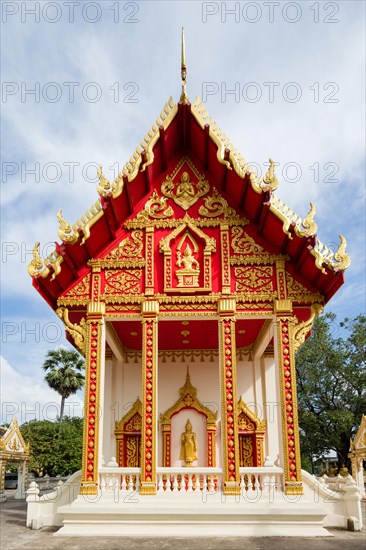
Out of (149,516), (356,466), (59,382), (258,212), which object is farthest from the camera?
(59,382)

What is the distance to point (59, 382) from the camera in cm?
3766

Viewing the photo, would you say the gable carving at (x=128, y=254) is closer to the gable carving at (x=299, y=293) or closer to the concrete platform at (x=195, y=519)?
the gable carving at (x=299, y=293)

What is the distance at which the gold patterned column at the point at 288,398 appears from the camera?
888 centimetres

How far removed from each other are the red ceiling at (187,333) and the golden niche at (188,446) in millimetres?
1941

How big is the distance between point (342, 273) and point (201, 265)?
2.67 meters

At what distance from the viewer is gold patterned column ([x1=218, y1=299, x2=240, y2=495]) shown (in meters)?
8.88

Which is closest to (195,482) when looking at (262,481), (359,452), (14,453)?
(262,481)

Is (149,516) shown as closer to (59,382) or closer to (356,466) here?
(356,466)

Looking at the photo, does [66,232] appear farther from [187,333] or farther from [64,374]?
[64,374]

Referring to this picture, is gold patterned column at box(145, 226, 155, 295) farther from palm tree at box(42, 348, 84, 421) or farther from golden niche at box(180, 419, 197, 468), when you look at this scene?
palm tree at box(42, 348, 84, 421)

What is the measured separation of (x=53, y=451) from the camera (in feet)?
103

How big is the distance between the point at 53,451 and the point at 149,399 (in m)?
24.6

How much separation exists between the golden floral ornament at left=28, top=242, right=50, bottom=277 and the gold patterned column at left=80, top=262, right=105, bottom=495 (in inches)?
39.6

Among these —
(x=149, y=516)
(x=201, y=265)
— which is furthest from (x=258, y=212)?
(x=149, y=516)
